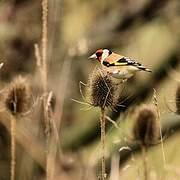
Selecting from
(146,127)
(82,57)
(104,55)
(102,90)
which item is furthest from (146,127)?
(82,57)

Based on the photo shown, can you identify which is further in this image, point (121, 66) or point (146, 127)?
point (146, 127)

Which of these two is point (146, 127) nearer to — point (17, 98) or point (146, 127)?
point (146, 127)

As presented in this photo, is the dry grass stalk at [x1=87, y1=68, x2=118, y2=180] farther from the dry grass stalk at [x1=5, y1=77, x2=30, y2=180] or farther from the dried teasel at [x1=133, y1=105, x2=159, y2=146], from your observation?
the dry grass stalk at [x1=5, y1=77, x2=30, y2=180]

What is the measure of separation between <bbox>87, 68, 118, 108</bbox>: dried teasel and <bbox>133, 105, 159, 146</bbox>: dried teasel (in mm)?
205

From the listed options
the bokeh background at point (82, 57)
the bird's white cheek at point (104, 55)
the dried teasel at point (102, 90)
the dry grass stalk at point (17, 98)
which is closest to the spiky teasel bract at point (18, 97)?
the dry grass stalk at point (17, 98)

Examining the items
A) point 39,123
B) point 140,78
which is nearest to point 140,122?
point 39,123

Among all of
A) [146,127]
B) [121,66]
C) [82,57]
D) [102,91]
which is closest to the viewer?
[121,66]

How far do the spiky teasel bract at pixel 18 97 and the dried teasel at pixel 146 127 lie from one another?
411mm

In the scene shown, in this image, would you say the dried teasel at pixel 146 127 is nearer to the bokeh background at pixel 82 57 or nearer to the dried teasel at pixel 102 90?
the dried teasel at pixel 102 90

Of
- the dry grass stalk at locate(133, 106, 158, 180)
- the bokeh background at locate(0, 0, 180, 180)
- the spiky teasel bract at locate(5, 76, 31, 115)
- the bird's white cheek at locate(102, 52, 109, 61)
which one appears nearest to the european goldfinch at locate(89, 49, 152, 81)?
the bird's white cheek at locate(102, 52, 109, 61)

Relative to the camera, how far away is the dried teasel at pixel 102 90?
7.41 feet

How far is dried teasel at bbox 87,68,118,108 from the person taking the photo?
2260 millimetres

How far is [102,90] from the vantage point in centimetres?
229

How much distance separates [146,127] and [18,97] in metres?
0.49
